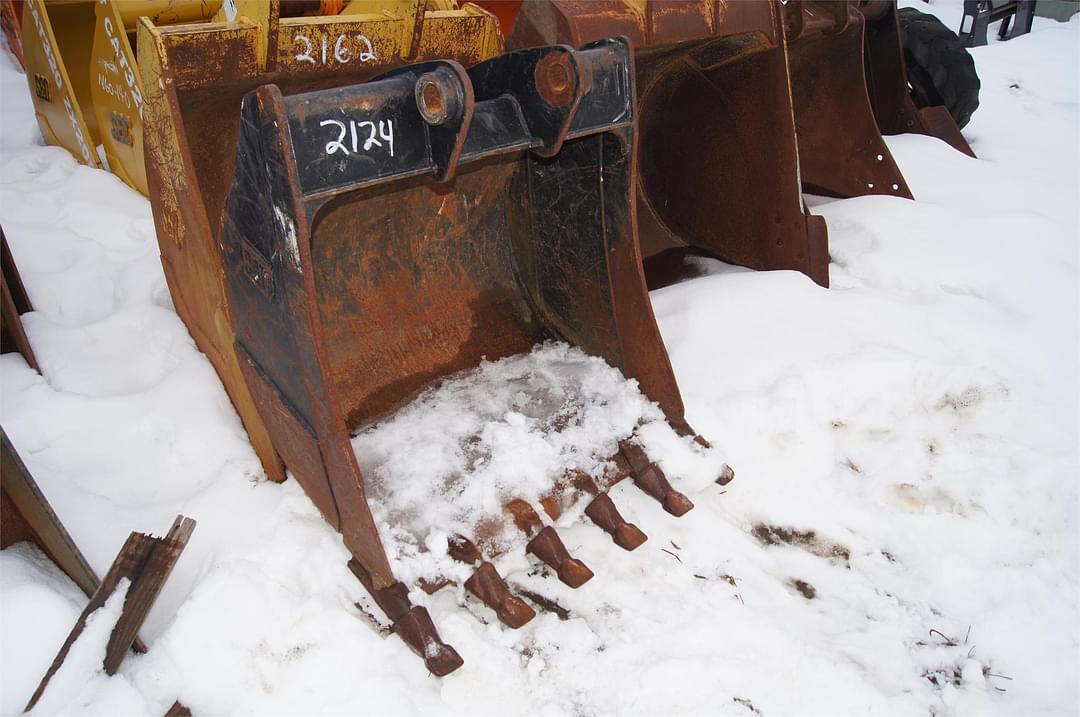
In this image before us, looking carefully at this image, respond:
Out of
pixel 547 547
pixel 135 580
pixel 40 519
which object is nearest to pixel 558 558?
pixel 547 547

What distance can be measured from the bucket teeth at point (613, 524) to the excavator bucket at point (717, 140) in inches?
54.2

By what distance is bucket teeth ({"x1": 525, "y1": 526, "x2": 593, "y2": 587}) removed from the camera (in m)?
1.78

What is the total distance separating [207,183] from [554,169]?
0.93 m

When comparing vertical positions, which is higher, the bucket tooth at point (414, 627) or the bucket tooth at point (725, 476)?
the bucket tooth at point (414, 627)

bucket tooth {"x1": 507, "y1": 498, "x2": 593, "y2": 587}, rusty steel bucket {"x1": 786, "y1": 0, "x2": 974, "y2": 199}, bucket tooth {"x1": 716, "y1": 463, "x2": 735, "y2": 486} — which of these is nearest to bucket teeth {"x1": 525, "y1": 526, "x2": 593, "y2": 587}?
bucket tooth {"x1": 507, "y1": 498, "x2": 593, "y2": 587}

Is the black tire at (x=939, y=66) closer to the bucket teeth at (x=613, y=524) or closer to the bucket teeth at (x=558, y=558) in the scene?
the bucket teeth at (x=613, y=524)

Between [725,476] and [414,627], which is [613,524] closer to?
[725,476]

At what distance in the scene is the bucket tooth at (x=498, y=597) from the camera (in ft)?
5.58

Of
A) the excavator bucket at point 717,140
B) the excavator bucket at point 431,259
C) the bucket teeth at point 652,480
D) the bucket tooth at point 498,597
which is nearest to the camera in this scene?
the excavator bucket at point 431,259

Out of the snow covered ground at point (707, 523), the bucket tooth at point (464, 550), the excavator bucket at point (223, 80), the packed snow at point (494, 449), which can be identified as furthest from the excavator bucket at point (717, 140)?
the bucket tooth at point (464, 550)

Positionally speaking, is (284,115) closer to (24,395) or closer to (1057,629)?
(24,395)

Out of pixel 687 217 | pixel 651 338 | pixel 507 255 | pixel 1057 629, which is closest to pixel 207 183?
pixel 507 255

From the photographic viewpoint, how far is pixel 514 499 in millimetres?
1912

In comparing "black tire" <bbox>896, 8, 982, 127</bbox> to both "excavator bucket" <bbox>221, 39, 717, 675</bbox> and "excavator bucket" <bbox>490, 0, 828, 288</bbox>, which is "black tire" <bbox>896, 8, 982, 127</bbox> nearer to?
"excavator bucket" <bbox>490, 0, 828, 288</bbox>
